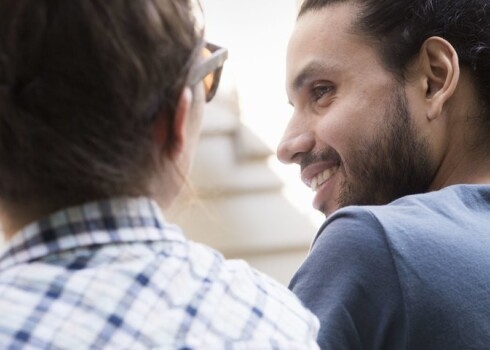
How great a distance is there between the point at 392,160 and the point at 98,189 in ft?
2.30

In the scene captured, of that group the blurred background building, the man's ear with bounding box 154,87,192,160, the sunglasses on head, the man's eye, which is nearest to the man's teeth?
the man's eye

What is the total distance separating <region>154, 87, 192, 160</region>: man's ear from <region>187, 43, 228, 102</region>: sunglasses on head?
0.02 meters

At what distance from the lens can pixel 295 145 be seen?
1.42 meters

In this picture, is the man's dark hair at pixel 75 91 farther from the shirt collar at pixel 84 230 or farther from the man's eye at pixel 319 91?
the man's eye at pixel 319 91

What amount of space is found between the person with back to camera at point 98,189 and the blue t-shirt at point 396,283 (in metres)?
0.28

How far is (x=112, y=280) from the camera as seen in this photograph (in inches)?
27.7

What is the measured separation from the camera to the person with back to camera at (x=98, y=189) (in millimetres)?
692

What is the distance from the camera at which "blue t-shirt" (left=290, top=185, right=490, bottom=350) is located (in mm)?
1017

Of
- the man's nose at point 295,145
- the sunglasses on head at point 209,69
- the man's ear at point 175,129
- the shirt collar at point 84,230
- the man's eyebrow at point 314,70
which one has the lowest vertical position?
the man's nose at point 295,145

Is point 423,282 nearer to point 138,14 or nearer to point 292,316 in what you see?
point 292,316

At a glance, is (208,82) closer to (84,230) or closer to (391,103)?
(84,230)

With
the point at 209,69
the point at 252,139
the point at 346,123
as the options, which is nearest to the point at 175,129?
the point at 209,69

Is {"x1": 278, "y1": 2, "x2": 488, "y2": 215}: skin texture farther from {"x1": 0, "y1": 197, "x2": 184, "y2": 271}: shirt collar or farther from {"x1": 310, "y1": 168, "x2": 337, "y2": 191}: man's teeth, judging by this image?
{"x1": 0, "y1": 197, "x2": 184, "y2": 271}: shirt collar

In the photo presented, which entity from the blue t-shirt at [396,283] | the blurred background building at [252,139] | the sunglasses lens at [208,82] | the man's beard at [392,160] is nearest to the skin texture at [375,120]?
the man's beard at [392,160]
